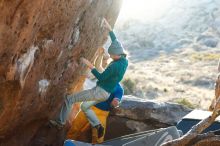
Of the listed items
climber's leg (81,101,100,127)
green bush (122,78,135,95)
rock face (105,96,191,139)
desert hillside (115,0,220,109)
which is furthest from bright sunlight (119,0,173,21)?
climber's leg (81,101,100,127)

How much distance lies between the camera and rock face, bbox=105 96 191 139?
11711mm

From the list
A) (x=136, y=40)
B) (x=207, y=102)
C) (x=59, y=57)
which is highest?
(x=59, y=57)

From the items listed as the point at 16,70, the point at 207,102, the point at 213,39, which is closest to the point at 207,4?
the point at 213,39

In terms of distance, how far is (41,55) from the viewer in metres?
7.89

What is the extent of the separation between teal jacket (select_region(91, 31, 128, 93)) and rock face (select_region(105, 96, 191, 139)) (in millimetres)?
2744

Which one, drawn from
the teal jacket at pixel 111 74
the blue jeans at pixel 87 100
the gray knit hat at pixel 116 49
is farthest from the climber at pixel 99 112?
the gray knit hat at pixel 116 49

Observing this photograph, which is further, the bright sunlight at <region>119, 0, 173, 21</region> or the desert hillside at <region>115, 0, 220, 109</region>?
the bright sunlight at <region>119, 0, 173, 21</region>

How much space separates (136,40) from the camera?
46031 mm

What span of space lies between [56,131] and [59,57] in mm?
2022

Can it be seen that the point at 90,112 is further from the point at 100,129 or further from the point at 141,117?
the point at 141,117

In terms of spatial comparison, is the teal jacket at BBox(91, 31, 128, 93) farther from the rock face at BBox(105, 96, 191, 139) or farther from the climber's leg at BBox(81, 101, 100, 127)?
the rock face at BBox(105, 96, 191, 139)

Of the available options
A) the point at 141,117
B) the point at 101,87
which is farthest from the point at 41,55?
the point at 141,117

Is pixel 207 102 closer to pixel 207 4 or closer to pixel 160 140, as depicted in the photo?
pixel 160 140

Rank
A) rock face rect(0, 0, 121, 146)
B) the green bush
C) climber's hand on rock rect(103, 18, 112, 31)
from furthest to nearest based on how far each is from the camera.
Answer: the green bush < climber's hand on rock rect(103, 18, 112, 31) < rock face rect(0, 0, 121, 146)
